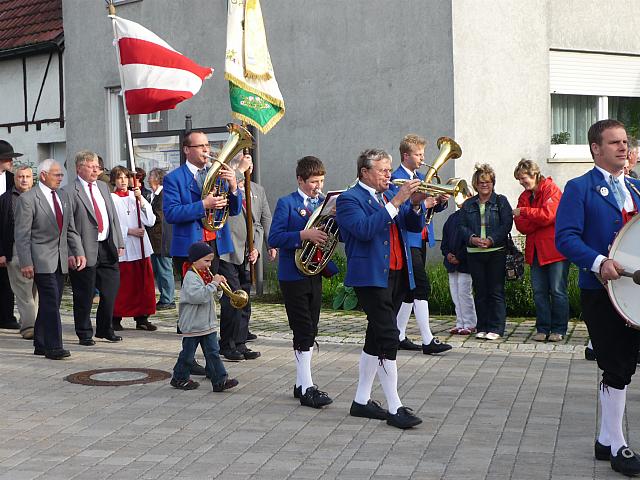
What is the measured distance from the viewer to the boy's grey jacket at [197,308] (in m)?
8.55

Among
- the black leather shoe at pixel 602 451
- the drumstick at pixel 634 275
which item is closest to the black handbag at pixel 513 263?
the black leather shoe at pixel 602 451

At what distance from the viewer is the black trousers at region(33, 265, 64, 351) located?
33.4ft

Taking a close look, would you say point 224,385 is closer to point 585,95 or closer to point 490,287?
point 490,287

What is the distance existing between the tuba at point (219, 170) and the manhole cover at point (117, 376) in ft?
4.59

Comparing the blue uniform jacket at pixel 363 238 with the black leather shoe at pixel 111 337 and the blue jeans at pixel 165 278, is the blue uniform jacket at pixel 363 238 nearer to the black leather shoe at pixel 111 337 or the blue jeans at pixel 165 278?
the black leather shoe at pixel 111 337

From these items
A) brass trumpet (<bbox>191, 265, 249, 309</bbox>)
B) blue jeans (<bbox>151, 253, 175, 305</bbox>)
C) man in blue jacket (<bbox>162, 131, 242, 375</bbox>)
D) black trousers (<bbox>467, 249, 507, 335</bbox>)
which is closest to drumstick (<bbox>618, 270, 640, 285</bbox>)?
brass trumpet (<bbox>191, 265, 249, 309</bbox>)

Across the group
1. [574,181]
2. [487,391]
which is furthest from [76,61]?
[574,181]

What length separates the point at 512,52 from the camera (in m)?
15.3

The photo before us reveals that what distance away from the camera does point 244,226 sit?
10406 millimetres

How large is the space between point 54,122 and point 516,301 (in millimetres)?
13289

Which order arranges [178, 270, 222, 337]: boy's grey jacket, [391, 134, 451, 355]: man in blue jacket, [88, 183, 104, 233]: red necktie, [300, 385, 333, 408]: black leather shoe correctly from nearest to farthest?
1. [300, 385, 333, 408]: black leather shoe
2. [178, 270, 222, 337]: boy's grey jacket
3. [391, 134, 451, 355]: man in blue jacket
4. [88, 183, 104, 233]: red necktie

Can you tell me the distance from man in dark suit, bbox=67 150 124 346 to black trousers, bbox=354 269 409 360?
4582 mm

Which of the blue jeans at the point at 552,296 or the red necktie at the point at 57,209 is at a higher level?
the red necktie at the point at 57,209

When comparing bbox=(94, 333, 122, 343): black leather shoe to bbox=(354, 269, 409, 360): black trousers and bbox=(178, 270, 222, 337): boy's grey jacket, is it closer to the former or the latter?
bbox=(178, 270, 222, 337): boy's grey jacket
